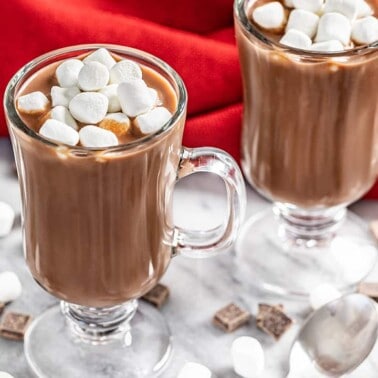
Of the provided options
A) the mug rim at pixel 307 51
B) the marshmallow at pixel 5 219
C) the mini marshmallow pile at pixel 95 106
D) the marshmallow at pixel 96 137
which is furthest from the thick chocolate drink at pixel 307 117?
the marshmallow at pixel 5 219

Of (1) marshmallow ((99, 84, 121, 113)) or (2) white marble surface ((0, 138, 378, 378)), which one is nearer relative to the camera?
(1) marshmallow ((99, 84, 121, 113))

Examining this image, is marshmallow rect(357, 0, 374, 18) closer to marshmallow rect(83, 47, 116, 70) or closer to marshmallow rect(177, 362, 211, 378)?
marshmallow rect(83, 47, 116, 70)

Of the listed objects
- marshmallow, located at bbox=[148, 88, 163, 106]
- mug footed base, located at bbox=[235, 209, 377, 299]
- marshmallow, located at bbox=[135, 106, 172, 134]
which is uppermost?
marshmallow, located at bbox=[135, 106, 172, 134]

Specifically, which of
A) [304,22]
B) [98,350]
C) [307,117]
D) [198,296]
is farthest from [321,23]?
[98,350]

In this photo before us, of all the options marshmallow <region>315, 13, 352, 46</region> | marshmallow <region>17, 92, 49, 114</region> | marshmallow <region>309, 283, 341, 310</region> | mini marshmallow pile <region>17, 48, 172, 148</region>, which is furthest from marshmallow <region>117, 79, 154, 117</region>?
marshmallow <region>309, 283, 341, 310</region>

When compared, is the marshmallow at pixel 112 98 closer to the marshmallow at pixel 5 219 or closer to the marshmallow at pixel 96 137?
the marshmallow at pixel 96 137

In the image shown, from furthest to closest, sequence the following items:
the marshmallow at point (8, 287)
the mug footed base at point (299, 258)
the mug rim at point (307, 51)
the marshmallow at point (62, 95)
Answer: the mug footed base at point (299, 258)
the marshmallow at point (8, 287)
the mug rim at point (307, 51)
the marshmallow at point (62, 95)
